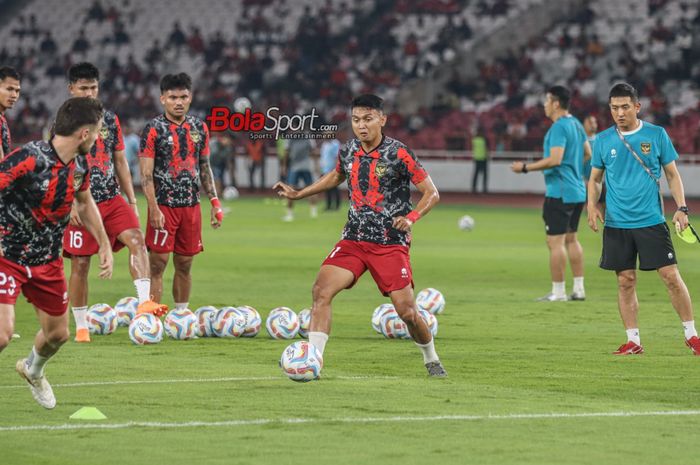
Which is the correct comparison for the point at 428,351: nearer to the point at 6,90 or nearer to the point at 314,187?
the point at 314,187

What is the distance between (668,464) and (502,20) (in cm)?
4517

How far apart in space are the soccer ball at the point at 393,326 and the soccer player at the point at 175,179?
1942mm

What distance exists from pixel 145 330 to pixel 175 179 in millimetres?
1756

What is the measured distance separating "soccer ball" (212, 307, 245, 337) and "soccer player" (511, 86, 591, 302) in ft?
16.0

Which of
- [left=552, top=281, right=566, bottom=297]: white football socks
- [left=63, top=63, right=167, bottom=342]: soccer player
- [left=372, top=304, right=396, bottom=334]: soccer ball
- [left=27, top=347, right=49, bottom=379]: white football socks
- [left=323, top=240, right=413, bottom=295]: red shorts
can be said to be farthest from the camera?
[left=552, top=281, right=566, bottom=297]: white football socks

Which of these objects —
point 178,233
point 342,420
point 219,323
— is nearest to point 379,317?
point 219,323

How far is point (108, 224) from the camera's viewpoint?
43.1ft

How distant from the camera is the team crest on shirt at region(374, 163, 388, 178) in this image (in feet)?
35.1

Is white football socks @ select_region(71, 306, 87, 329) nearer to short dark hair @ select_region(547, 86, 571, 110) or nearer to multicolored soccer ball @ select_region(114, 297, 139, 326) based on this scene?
multicolored soccer ball @ select_region(114, 297, 139, 326)

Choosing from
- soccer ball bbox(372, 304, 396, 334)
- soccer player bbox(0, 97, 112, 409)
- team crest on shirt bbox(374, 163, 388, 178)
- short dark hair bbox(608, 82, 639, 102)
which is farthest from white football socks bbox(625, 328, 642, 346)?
soccer player bbox(0, 97, 112, 409)

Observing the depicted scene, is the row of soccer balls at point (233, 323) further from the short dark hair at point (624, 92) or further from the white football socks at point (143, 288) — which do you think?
the short dark hair at point (624, 92)

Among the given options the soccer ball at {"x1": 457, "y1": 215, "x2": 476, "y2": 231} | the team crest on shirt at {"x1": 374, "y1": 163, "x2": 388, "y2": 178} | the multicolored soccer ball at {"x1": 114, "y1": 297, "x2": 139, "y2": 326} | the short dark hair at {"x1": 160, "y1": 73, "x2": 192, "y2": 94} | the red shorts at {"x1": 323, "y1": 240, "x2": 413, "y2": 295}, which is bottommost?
the soccer ball at {"x1": 457, "y1": 215, "x2": 476, "y2": 231}

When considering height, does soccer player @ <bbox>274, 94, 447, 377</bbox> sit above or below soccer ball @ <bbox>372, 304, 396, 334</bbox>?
above

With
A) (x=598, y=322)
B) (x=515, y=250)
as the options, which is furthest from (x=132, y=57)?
(x=598, y=322)
